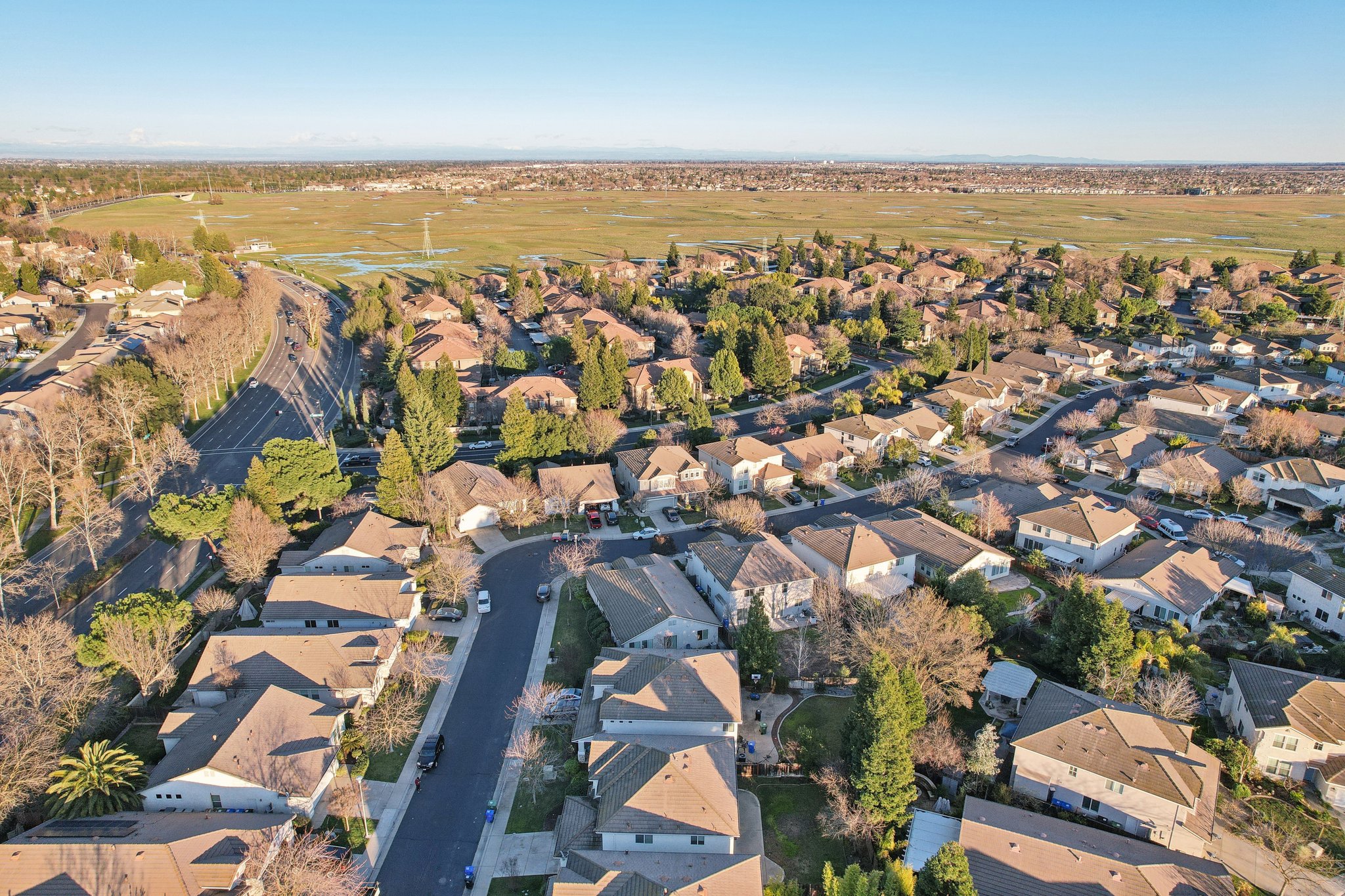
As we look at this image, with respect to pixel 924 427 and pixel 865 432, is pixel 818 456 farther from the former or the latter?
pixel 924 427

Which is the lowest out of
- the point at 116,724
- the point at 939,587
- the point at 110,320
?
the point at 116,724

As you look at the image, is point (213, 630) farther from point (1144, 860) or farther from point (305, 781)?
point (1144, 860)

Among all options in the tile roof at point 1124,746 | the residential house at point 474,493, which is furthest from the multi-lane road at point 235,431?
the tile roof at point 1124,746

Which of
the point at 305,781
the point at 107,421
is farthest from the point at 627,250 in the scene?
the point at 305,781

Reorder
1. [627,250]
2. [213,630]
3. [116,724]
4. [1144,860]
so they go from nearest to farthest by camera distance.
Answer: [1144,860], [116,724], [213,630], [627,250]

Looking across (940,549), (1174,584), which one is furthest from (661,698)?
(1174,584)

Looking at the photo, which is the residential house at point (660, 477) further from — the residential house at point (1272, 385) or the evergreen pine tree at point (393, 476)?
the residential house at point (1272, 385)
